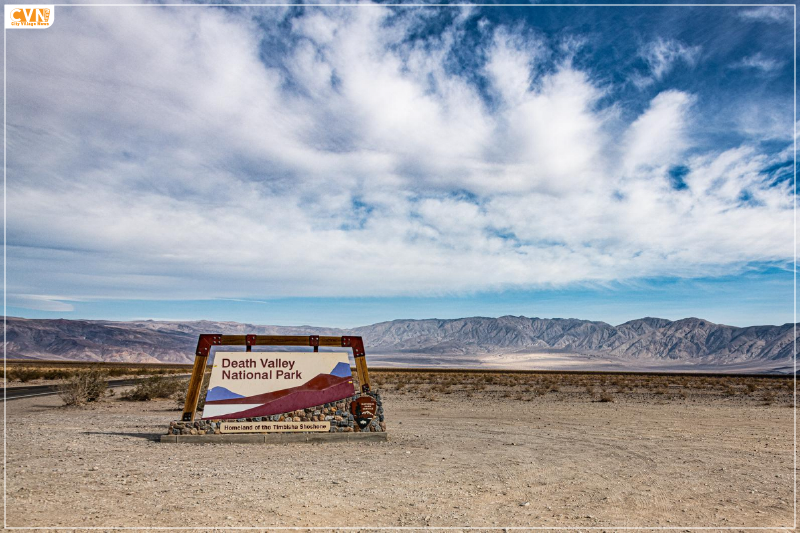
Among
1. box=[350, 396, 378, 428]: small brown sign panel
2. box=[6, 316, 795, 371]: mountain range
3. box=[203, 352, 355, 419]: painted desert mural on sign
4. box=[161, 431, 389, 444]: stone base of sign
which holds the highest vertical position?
box=[203, 352, 355, 419]: painted desert mural on sign

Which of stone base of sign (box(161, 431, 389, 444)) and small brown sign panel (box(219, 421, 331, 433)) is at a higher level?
small brown sign panel (box(219, 421, 331, 433))

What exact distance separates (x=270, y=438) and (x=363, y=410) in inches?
88.9

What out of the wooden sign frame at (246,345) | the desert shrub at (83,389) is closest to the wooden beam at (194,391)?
the wooden sign frame at (246,345)

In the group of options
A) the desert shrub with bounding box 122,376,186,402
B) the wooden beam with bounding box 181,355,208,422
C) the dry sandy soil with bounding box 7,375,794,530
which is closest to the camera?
the dry sandy soil with bounding box 7,375,794,530

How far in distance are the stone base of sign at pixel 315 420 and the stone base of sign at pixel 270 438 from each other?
5 cm

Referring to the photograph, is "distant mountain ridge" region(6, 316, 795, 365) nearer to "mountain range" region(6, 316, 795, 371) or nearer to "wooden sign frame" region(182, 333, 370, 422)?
"mountain range" region(6, 316, 795, 371)

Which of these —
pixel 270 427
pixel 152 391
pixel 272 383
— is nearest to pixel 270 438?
pixel 270 427

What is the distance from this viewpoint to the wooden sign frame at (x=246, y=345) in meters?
12.9

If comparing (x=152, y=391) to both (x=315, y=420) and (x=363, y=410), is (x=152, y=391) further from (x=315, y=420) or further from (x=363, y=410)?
(x=363, y=410)

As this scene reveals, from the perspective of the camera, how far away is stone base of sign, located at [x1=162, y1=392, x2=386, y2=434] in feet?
41.8

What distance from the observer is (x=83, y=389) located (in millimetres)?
23297

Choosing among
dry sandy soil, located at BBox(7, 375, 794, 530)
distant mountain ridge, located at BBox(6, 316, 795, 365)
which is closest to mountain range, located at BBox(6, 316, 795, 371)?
distant mountain ridge, located at BBox(6, 316, 795, 365)

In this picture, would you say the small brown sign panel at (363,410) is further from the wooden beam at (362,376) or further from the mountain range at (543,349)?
the mountain range at (543,349)

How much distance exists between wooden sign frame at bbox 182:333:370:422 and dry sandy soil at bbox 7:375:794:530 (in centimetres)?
120
